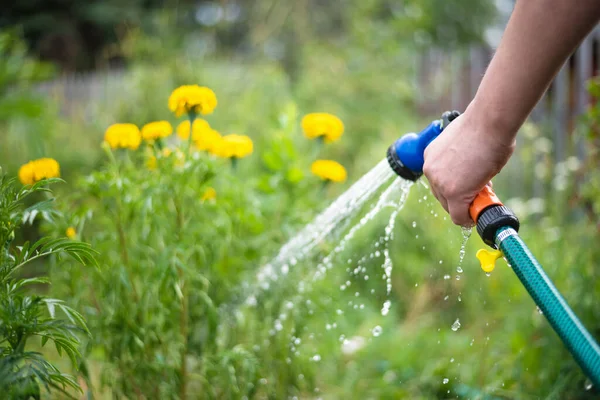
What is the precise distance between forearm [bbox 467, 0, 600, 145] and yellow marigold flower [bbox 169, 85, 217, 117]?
0.83 m

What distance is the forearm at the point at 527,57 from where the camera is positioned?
78cm

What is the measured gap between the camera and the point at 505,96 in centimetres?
87

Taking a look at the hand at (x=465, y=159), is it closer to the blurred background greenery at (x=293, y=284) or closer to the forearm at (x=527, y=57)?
the forearm at (x=527, y=57)

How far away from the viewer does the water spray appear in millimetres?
752

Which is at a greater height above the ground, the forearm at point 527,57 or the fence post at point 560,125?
the fence post at point 560,125

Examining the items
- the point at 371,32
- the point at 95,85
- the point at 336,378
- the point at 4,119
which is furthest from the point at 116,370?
the point at 95,85

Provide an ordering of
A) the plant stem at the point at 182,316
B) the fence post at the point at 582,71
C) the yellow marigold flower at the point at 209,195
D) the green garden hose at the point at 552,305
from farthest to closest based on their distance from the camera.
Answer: the fence post at the point at 582,71 → the yellow marigold flower at the point at 209,195 → the plant stem at the point at 182,316 → the green garden hose at the point at 552,305

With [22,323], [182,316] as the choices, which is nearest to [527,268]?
[22,323]

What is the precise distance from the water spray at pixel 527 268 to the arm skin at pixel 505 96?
42mm

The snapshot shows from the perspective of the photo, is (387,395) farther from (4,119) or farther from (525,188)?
(4,119)

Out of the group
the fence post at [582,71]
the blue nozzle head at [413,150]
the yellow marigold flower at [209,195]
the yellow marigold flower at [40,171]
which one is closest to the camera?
the blue nozzle head at [413,150]

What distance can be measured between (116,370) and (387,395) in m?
0.97

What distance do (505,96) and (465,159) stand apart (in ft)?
0.40

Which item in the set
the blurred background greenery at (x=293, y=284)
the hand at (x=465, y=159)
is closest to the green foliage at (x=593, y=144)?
the blurred background greenery at (x=293, y=284)
